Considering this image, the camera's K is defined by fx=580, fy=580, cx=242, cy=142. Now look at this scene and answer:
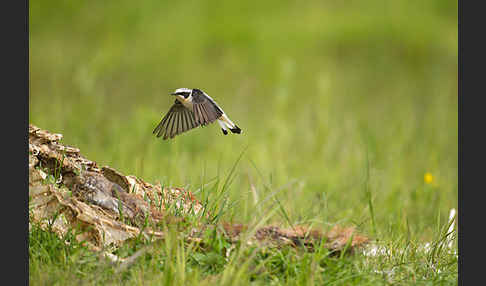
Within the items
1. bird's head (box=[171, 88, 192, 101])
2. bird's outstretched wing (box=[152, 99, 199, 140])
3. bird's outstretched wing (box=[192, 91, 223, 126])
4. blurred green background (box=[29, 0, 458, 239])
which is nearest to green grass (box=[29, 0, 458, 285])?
blurred green background (box=[29, 0, 458, 239])

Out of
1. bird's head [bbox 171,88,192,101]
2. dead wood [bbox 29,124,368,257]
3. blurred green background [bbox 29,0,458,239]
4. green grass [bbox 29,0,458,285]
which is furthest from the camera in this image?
blurred green background [bbox 29,0,458,239]

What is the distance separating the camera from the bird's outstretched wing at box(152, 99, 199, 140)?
3.16 m

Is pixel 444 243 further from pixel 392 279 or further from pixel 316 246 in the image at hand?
pixel 316 246

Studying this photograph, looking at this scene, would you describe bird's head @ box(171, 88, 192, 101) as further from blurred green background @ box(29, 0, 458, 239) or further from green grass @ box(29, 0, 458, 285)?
blurred green background @ box(29, 0, 458, 239)

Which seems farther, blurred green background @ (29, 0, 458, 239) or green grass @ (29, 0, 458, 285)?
blurred green background @ (29, 0, 458, 239)


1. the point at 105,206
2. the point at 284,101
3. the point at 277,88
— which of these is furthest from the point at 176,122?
the point at 277,88

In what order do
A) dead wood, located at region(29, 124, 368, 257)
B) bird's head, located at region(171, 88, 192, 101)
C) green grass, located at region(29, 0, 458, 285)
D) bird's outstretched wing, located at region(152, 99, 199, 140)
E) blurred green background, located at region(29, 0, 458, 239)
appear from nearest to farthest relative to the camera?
dead wood, located at region(29, 124, 368, 257) < bird's head, located at region(171, 88, 192, 101) < bird's outstretched wing, located at region(152, 99, 199, 140) < green grass, located at region(29, 0, 458, 285) < blurred green background, located at region(29, 0, 458, 239)

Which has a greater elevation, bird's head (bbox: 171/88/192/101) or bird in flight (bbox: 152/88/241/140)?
bird's head (bbox: 171/88/192/101)

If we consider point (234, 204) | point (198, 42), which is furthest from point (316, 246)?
point (198, 42)

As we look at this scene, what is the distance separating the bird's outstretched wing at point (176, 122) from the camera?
125 inches

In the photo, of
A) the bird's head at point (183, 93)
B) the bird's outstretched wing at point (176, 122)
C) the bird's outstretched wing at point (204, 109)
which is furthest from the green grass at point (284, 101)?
the bird's head at point (183, 93)

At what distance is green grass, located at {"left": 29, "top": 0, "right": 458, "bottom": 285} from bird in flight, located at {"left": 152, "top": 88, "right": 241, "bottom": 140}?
1.18 ft

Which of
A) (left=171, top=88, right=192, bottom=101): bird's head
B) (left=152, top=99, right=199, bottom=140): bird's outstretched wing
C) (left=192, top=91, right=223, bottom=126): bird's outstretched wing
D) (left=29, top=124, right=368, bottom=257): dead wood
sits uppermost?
(left=171, top=88, right=192, bottom=101): bird's head

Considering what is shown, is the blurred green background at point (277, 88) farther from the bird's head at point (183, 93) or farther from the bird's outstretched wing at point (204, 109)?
the bird's head at point (183, 93)
